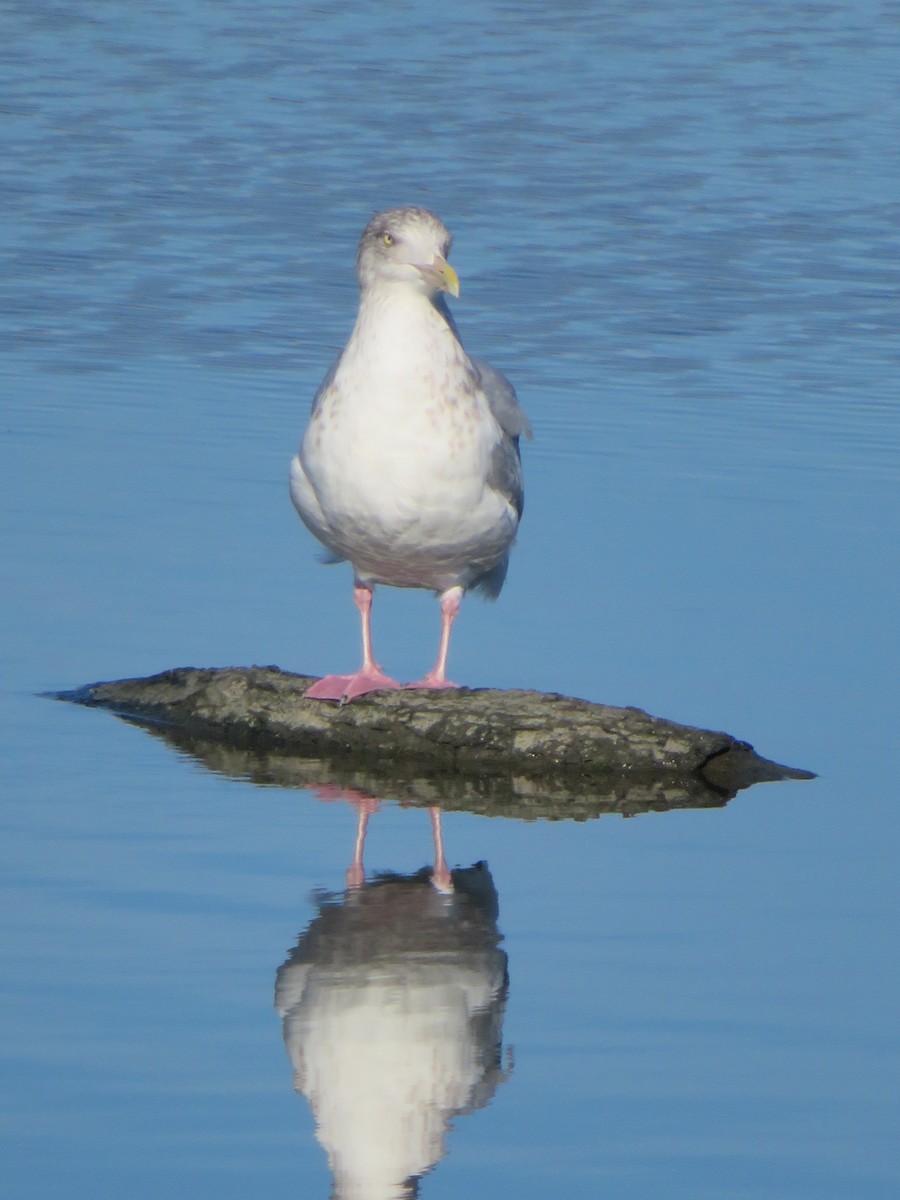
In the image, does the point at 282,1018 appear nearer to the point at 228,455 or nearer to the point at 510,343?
the point at 228,455

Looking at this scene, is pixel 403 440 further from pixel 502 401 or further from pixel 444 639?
pixel 444 639

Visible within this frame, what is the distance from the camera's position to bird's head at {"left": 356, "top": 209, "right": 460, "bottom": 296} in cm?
733

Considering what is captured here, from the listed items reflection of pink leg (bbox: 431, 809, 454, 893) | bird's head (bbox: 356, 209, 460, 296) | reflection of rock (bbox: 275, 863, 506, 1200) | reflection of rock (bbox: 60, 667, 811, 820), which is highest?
bird's head (bbox: 356, 209, 460, 296)

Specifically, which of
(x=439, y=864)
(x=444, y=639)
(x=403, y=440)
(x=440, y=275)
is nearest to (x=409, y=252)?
(x=440, y=275)

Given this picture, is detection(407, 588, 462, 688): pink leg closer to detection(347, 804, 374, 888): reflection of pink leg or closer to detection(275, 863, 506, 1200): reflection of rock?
detection(347, 804, 374, 888): reflection of pink leg

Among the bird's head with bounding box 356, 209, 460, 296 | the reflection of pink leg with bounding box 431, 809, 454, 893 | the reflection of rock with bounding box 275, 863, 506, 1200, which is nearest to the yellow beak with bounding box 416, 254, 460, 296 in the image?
the bird's head with bounding box 356, 209, 460, 296

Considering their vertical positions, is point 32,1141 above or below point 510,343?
below

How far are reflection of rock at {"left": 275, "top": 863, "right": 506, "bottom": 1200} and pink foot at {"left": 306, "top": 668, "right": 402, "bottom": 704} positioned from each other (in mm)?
1272

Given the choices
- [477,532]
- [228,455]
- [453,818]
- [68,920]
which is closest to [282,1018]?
[68,920]

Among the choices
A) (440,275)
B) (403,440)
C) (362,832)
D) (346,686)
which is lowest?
(362,832)

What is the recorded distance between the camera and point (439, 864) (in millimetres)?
6293

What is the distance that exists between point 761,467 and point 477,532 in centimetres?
331

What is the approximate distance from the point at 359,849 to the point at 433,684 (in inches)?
49.8

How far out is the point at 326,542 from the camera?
25.0 feet
